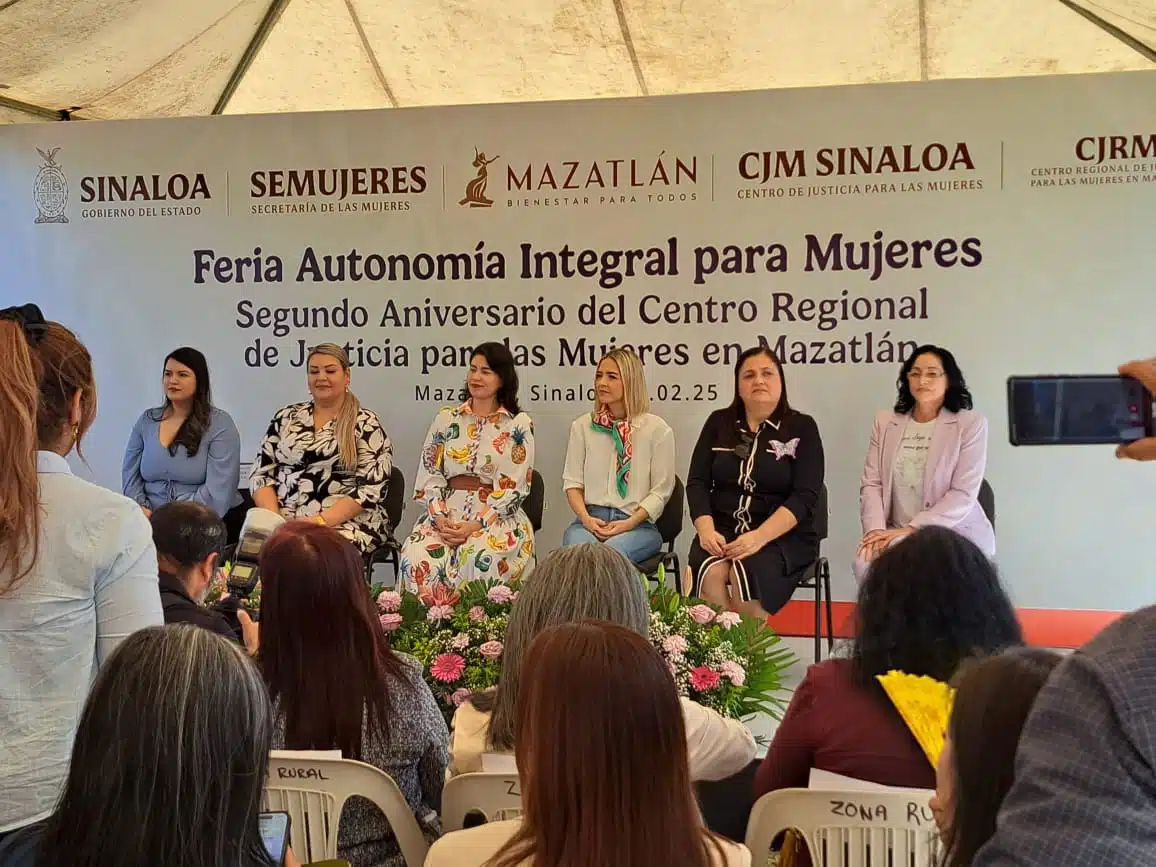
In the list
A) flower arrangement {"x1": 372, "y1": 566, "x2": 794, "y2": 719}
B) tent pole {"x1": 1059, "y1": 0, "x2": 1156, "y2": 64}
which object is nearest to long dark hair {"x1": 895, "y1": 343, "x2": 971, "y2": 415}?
tent pole {"x1": 1059, "y1": 0, "x2": 1156, "y2": 64}

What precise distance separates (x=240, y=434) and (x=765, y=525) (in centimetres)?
276

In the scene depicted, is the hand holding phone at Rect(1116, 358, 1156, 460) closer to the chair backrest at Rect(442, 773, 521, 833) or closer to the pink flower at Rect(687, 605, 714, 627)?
the chair backrest at Rect(442, 773, 521, 833)

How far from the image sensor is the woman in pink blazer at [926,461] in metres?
4.28

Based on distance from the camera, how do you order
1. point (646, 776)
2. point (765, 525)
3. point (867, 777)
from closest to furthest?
point (646, 776), point (867, 777), point (765, 525)

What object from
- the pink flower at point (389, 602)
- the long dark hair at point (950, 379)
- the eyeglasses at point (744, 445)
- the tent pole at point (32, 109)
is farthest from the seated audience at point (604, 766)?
the tent pole at point (32, 109)

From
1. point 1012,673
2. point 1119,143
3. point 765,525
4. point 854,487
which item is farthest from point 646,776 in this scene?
point 1119,143

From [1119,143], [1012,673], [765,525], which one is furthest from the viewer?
[1119,143]

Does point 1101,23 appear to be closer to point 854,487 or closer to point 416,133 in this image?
point 854,487

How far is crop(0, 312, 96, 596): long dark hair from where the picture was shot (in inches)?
54.7

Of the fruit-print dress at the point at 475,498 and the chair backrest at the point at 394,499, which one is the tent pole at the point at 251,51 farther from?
the chair backrest at the point at 394,499

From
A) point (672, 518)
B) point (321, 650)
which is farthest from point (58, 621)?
point (672, 518)

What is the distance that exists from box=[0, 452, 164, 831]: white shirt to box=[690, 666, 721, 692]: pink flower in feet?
4.59

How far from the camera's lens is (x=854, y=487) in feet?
16.0

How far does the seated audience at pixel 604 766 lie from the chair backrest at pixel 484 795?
0.49 metres
